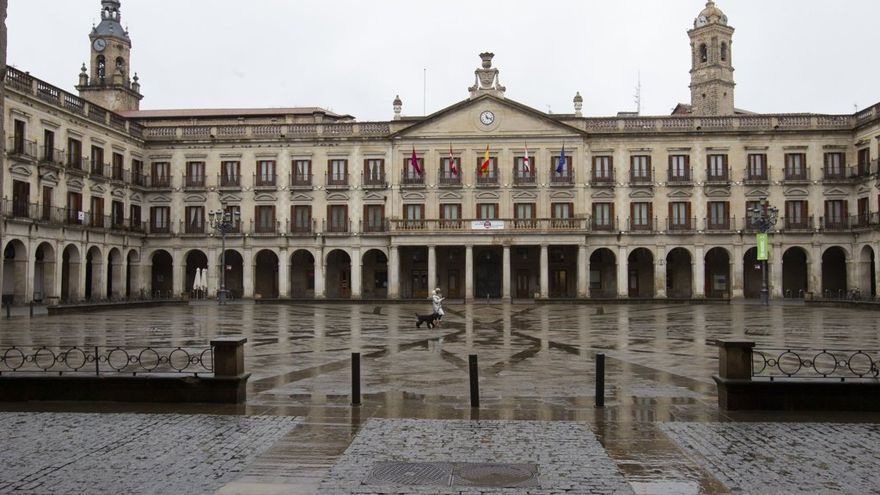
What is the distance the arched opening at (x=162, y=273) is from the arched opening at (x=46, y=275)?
13820 mm

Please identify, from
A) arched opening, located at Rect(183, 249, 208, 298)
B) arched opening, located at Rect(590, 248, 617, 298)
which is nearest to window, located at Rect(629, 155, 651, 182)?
arched opening, located at Rect(590, 248, 617, 298)

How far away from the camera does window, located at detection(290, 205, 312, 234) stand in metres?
58.9

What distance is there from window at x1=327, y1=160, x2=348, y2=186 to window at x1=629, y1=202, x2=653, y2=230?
72.9ft

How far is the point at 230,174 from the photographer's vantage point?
59250mm

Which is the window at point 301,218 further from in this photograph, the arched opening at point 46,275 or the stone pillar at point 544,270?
the stone pillar at point 544,270

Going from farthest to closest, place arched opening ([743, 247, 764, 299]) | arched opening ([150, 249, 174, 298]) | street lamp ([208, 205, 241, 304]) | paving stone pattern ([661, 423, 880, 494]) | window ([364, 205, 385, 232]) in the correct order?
1. arched opening ([150, 249, 174, 298])
2. window ([364, 205, 385, 232])
3. arched opening ([743, 247, 764, 299])
4. street lamp ([208, 205, 241, 304])
5. paving stone pattern ([661, 423, 880, 494])

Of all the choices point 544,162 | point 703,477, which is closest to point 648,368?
point 703,477

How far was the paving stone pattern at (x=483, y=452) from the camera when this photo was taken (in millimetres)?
7891

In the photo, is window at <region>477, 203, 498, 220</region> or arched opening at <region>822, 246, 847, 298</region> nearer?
window at <region>477, 203, 498, 220</region>

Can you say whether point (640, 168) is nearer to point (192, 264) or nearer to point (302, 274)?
point (302, 274)

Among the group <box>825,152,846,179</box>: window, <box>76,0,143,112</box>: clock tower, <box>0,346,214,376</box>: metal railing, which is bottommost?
<box>0,346,214,376</box>: metal railing

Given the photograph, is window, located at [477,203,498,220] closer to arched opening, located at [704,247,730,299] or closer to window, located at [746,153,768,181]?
arched opening, located at [704,247,730,299]

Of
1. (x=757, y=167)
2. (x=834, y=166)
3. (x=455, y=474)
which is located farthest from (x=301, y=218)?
(x=455, y=474)

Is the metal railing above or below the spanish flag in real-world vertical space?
below
